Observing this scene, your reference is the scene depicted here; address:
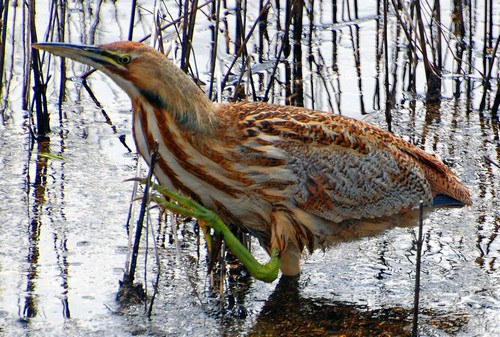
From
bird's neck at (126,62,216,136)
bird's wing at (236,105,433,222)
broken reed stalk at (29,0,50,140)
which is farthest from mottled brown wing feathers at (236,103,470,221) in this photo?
broken reed stalk at (29,0,50,140)

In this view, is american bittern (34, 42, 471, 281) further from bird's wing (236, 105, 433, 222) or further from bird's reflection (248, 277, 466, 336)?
bird's reflection (248, 277, 466, 336)

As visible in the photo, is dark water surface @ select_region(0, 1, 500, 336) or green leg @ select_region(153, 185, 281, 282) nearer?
green leg @ select_region(153, 185, 281, 282)

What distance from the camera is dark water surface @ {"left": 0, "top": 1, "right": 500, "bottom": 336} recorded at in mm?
3867

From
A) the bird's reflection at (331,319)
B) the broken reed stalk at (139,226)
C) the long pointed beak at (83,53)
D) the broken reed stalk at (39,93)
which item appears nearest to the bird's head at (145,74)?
the long pointed beak at (83,53)

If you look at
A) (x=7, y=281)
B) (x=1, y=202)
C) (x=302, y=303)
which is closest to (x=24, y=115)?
(x=1, y=202)

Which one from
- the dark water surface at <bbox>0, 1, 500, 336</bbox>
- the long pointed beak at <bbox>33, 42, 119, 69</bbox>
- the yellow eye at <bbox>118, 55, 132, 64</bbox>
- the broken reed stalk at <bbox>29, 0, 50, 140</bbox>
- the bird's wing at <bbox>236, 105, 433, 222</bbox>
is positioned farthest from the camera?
the broken reed stalk at <bbox>29, 0, 50, 140</bbox>

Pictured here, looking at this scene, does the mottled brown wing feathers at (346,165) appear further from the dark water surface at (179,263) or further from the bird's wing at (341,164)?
the dark water surface at (179,263)

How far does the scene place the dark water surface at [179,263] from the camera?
3.87 metres

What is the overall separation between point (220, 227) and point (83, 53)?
846 mm

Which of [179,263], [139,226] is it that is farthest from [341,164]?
[139,226]

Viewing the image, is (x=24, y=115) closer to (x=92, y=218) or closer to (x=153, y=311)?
(x=92, y=218)

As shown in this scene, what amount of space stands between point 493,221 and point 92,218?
2010 mm

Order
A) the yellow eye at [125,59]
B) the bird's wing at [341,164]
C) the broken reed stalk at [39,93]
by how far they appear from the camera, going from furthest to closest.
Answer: the broken reed stalk at [39,93] → the bird's wing at [341,164] → the yellow eye at [125,59]

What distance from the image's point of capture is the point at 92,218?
467 centimetres
